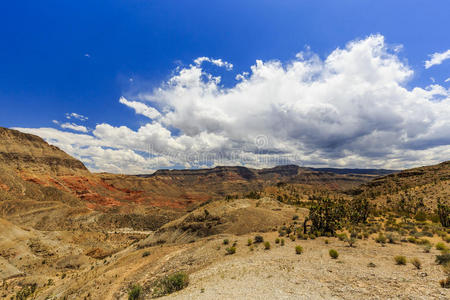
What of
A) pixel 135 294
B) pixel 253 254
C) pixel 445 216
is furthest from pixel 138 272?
pixel 445 216

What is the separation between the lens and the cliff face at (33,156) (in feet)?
370

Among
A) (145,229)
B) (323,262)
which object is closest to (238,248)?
(323,262)

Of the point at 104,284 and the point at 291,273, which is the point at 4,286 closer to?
the point at 104,284

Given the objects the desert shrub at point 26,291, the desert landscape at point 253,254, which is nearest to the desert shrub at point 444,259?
the desert landscape at point 253,254

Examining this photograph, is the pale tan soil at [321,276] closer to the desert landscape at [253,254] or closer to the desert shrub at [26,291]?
the desert landscape at [253,254]

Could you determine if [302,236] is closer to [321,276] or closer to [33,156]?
[321,276]

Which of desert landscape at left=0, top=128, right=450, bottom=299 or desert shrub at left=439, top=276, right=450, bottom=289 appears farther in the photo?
desert landscape at left=0, top=128, right=450, bottom=299

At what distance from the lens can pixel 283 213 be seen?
33.7m

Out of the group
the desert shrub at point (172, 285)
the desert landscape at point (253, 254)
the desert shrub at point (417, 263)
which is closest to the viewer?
the desert landscape at point (253, 254)

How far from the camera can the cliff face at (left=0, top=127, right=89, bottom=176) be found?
370 ft

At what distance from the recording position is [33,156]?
123375mm

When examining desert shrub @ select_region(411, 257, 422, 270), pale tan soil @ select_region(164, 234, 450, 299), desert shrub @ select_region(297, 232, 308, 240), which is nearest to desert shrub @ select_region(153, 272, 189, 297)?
pale tan soil @ select_region(164, 234, 450, 299)

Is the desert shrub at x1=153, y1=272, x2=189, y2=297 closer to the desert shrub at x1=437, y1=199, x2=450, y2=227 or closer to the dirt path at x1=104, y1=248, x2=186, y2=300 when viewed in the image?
the dirt path at x1=104, y1=248, x2=186, y2=300

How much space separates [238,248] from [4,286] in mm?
32578
